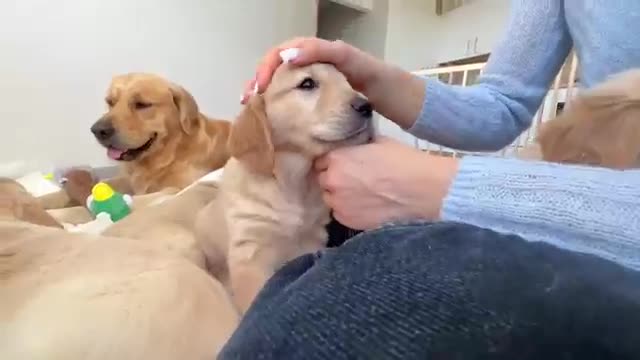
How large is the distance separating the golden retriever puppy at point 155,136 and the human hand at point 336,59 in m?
0.93

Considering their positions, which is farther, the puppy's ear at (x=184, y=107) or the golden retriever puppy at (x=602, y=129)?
the puppy's ear at (x=184, y=107)

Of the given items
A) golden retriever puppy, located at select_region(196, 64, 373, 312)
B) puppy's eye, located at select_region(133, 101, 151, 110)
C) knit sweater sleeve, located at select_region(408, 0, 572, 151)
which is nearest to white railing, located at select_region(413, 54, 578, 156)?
knit sweater sleeve, located at select_region(408, 0, 572, 151)

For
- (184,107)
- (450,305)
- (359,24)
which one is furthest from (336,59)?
(359,24)

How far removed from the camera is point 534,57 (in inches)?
37.6

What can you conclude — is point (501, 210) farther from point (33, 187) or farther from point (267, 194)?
point (33, 187)

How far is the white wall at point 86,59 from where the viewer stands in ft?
5.78

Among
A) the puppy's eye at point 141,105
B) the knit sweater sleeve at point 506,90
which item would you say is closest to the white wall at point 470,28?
the puppy's eye at point 141,105

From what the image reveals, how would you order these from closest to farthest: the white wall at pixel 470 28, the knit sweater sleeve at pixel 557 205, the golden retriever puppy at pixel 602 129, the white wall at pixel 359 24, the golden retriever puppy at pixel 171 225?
the knit sweater sleeve at pixel 557 205 → the golden retriever puppy at pixel 602 129 → the golden retriever puppy at pixel 171 225 → the white wall at pixel 470 28 → the white wall at pixel 359 24

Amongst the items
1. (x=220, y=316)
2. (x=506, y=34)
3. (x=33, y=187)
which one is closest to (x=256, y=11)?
(x=33, y=187)

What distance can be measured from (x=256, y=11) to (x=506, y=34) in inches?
77.4

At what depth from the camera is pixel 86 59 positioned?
196cm

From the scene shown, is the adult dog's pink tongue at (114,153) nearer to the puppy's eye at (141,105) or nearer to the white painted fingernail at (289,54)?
the puppy's eye at (141,105)

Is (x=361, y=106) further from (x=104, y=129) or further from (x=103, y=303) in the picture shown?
(x=104, y=129)

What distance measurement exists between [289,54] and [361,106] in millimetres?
119
